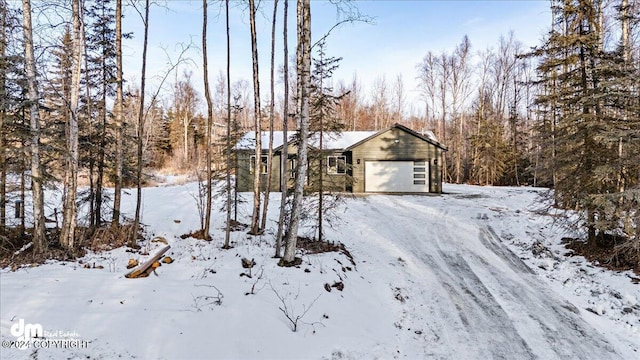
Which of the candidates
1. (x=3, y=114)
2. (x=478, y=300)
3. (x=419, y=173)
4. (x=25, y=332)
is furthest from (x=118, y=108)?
(x=419, y=173)

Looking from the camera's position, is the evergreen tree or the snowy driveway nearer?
the snowy driveway

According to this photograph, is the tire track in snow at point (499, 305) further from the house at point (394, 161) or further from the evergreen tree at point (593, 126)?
the house at point (394, 161)

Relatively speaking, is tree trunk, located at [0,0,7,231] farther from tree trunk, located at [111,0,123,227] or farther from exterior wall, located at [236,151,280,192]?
exterior wall, located at [236,151,280,192]

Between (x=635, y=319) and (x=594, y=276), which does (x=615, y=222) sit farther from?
(x=635, y=319)

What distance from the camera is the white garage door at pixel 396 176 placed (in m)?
20.4

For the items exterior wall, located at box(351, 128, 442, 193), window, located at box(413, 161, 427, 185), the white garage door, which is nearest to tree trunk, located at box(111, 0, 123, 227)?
exterior wall, located at box(351, 128, 442, 193)

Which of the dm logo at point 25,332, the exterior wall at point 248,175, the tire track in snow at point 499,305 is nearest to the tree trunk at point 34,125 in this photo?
the dm logo at point 25,332

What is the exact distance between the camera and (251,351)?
14.9 ft

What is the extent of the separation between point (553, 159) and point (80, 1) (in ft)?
44.5

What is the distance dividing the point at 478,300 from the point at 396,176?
13.9m

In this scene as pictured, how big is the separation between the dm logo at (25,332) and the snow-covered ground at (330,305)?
0.03m

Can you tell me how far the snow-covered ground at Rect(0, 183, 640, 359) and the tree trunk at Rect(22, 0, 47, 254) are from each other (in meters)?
0.96

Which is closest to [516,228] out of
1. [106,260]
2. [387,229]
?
[387,229]

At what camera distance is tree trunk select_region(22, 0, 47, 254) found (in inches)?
267
